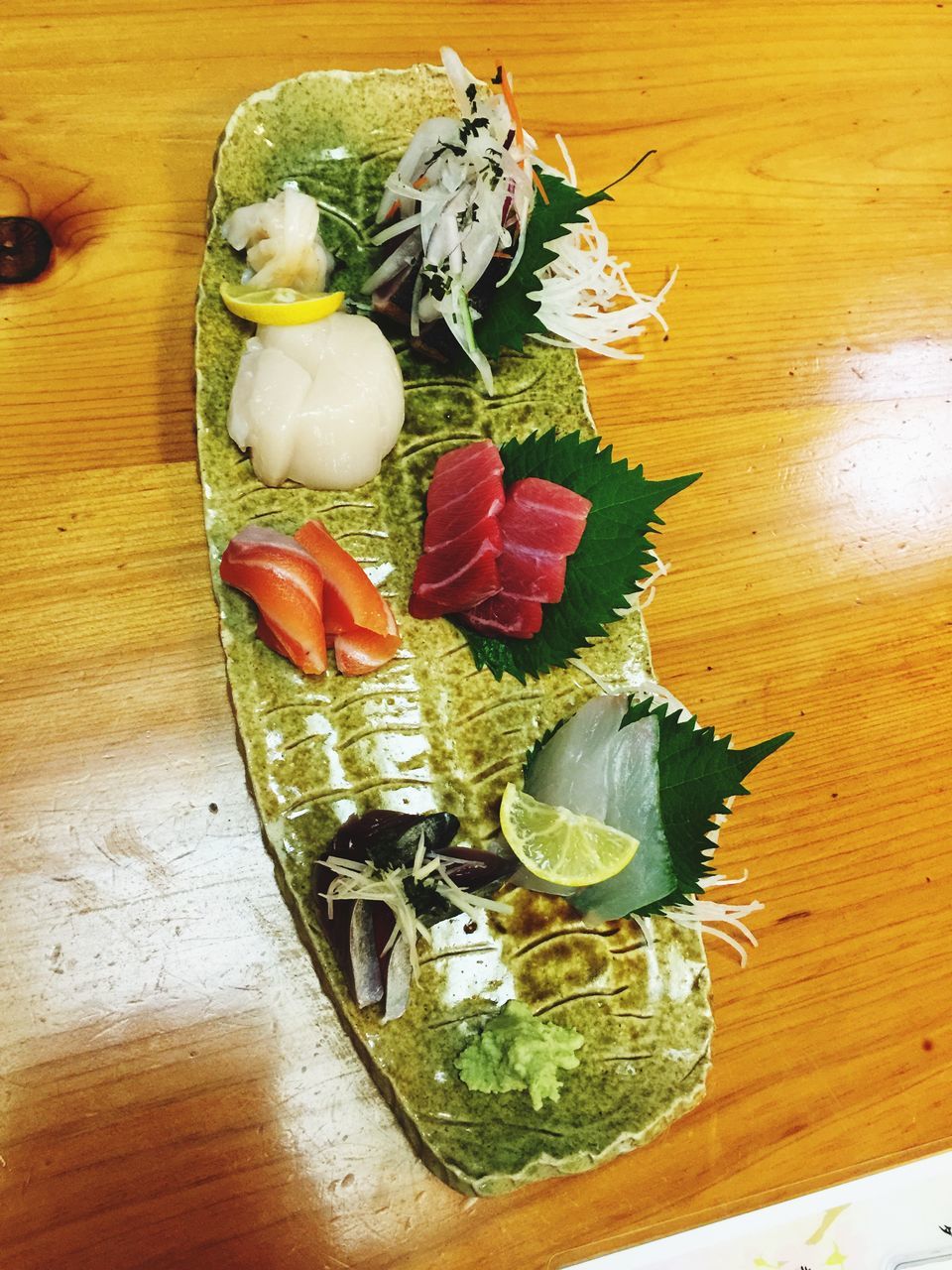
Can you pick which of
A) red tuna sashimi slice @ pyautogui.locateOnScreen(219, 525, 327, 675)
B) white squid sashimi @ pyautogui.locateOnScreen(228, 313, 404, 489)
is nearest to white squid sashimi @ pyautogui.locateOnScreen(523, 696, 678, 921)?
red tuna sashimi slice @ pyautogui.locateOnScreen(219, 525, 327, 675)

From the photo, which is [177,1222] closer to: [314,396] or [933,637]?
[314,396]

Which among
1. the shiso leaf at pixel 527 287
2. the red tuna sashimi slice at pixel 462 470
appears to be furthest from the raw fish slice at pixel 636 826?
the shiso leaf at pixel 527 287

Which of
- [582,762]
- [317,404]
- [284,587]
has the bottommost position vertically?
[582,762]

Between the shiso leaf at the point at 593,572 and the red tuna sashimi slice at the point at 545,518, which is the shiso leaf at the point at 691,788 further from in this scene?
the red tuna sashimi slice at the point at 545,518

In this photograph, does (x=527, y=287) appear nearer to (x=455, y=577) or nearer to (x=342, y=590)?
(x=455, y=577)

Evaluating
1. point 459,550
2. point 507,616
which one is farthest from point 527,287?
point 507,616

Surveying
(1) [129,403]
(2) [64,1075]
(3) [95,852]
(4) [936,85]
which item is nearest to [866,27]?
(4) [936,85]

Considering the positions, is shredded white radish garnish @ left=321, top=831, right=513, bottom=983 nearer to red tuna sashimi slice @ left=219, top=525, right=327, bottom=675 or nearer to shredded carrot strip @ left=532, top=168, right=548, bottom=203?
red tuna sashimi slice @ left=219, top=525, right=327, bottom=675
